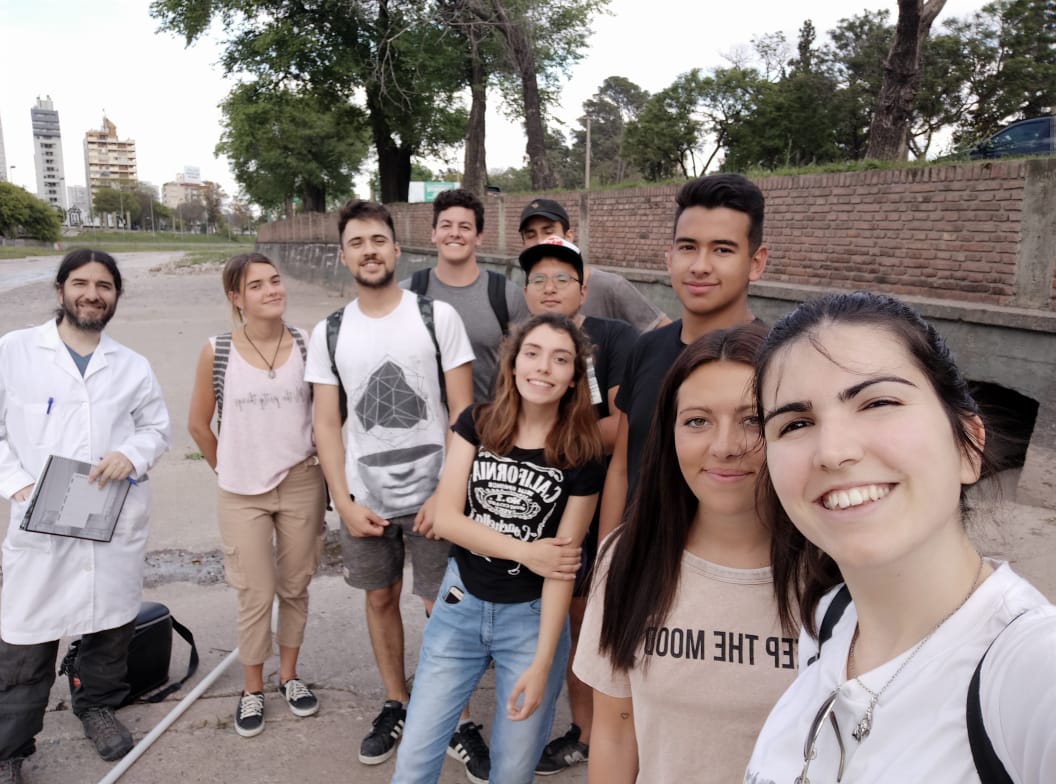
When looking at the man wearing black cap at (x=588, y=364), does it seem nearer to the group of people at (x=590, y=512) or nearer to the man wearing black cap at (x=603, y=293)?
the group of people at (x=590, y=512)

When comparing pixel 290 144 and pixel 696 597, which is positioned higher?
pixel 290 144

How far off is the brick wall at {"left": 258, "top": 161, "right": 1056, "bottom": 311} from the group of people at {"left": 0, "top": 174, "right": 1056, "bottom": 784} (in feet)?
15.7

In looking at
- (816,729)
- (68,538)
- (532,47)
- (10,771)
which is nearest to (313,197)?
(532,47)

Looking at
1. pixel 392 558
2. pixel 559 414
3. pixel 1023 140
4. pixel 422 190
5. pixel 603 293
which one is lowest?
pixel 392 558

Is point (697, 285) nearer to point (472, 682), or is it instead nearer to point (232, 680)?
point (472, 682)

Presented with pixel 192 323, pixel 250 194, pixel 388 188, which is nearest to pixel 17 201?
pixel 250 194

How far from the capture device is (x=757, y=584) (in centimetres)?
151

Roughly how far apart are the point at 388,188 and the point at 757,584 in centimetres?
2706

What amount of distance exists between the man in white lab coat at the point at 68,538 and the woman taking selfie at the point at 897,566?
9.25 ft

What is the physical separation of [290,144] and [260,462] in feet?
120

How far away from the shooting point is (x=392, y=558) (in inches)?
122

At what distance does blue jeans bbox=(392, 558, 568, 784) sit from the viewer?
2236 millimetres

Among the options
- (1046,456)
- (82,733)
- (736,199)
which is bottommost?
(82,733)

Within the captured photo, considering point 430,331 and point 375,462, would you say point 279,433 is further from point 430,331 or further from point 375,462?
point 430,331
